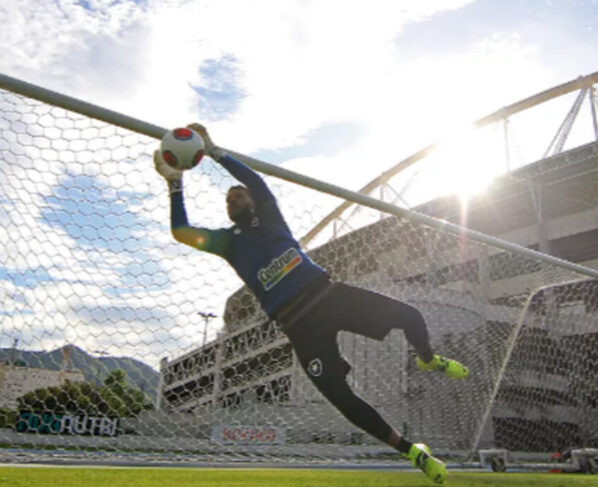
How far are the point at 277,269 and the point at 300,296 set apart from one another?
250 mm

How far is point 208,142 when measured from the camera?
4.07 metres

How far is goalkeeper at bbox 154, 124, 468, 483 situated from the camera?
3426mm

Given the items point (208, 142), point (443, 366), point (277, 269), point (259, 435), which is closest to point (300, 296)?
point (277, 269)

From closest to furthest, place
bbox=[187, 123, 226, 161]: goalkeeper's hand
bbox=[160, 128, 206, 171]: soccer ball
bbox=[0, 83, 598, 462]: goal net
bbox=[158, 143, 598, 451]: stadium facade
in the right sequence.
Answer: bbox=[160, 128, 206, 171]: soccer ball, bbox=[187, 123, 226, 161]: goalkeeper's hand, bbox=[0, 83, 598, 462]: goal net, bbox=[158, 143, 598, 451]: stadium facade

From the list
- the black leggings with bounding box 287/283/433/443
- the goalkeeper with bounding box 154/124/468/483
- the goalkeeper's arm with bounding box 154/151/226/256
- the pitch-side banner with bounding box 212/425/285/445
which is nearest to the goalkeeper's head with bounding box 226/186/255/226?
the goalkeeper with bounding box 154/124/468/483

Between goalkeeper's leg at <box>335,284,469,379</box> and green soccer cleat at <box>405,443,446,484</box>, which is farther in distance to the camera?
goalkeeper's leg at <box>335,284,469,379</box>

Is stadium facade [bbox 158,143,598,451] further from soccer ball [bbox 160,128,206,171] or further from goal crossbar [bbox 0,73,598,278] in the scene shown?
soccer ball [bbox 160,128,206,171]

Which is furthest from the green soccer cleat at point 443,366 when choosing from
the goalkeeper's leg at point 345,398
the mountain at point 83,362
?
the mountain at point 83,362

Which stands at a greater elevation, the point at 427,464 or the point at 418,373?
the point at 418,373

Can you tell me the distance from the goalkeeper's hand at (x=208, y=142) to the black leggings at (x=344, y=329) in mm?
1354

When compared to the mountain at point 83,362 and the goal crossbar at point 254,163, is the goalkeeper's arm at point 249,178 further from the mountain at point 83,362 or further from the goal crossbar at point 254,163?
the mountain at point 83,362

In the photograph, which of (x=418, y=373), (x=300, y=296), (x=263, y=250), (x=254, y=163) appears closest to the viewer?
(x=300, y=296)

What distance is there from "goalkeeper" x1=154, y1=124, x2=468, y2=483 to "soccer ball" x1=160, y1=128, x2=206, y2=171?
0.13m

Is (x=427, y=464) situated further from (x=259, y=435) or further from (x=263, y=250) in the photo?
(x=259, y=435)
